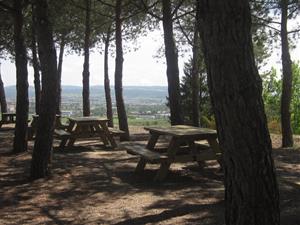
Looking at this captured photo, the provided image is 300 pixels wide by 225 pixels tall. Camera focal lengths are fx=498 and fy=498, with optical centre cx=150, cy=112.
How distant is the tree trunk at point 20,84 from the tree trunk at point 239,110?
763cm

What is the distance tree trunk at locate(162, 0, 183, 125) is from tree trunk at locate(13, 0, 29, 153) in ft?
10.8

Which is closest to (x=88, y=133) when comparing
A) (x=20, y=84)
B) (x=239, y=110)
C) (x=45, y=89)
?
(x=20, y=84)

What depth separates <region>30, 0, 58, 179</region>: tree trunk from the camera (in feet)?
25.2

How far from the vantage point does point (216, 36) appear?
10.6ft

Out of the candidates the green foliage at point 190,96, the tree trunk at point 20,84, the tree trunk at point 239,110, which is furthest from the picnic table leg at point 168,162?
the green foliage at point 190,96

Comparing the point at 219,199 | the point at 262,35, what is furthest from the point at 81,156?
the point at 262,35

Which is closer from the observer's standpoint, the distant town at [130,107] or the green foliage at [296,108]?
the distant town at [130,107]

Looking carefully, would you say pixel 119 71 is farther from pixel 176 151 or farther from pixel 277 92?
pixel 277 92

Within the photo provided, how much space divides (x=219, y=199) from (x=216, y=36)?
349 cm

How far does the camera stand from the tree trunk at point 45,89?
25.2ft

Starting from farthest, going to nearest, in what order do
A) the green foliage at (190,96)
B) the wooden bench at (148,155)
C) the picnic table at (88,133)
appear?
the green foliage at (190,96) → the picnic table at (88,133) → the wooden bench at (148,155)

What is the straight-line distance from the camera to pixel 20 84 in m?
10.5

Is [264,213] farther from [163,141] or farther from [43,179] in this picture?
[163,141]

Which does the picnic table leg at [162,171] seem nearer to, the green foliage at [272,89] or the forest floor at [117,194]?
the forest floor at [117,194]
